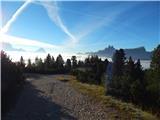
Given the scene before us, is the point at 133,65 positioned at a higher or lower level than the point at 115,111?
higher

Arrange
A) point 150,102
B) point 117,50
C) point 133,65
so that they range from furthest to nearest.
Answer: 1. point 117,50
2. point 133,65
3. point 150,102

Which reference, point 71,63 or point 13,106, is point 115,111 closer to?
point 13,106

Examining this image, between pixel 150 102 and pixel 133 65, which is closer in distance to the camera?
pixel 150 102

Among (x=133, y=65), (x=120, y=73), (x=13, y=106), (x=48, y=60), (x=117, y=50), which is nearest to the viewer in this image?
(x=13, y=106)

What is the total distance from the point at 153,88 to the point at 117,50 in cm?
3093

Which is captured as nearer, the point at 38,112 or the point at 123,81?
the point at 38,112

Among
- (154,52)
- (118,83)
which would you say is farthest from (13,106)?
(154,52)

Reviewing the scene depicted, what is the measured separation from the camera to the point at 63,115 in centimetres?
2809

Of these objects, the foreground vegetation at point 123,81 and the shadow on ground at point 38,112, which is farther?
the foreground vegetation at point 123,81

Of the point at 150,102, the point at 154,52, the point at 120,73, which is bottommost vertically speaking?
the point at 150,102

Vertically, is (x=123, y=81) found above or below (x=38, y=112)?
above

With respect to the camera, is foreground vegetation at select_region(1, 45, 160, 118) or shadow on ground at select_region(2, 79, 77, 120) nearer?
shadow on ground at select_region(2, 79, 77, 120)

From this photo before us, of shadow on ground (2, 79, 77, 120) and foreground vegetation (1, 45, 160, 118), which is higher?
foreground vegetation (1, 45, 160, 118)

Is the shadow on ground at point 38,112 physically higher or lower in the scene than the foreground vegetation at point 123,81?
lower
